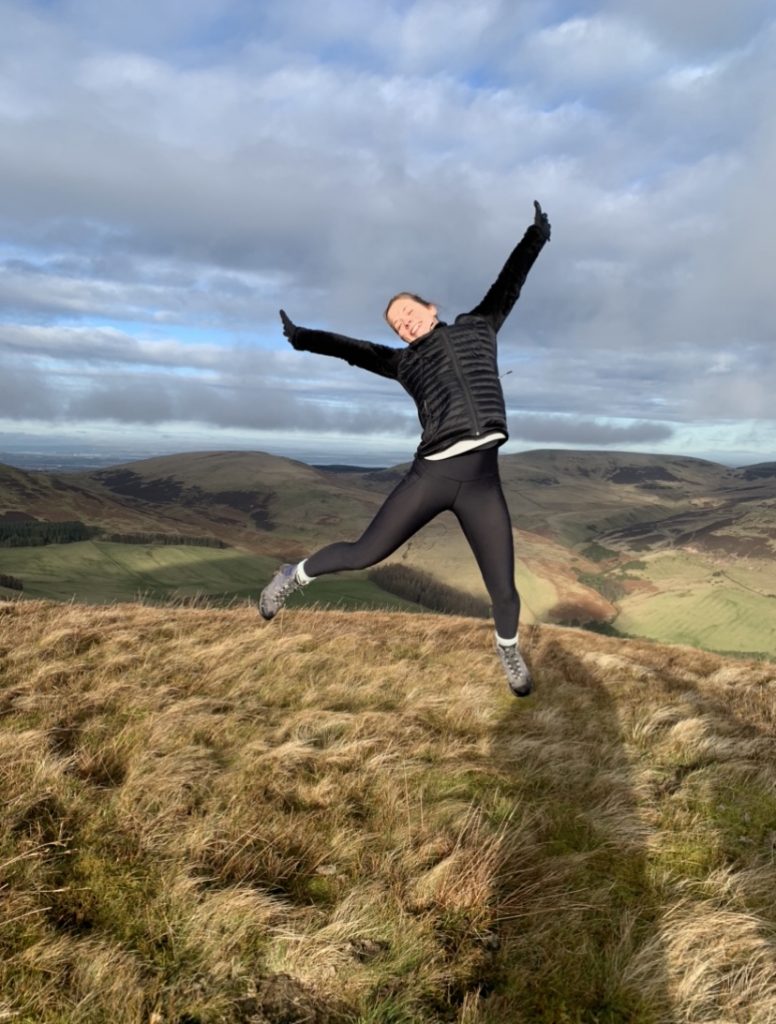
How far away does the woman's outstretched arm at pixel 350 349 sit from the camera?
5492 millimetres

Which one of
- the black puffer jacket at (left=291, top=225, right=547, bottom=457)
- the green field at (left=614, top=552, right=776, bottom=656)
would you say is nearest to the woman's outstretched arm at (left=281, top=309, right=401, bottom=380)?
the black puffer jacket at (left=291, top=225, right=547, bottom=457)

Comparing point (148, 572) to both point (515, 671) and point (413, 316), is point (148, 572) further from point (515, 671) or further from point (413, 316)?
point (413, 316)

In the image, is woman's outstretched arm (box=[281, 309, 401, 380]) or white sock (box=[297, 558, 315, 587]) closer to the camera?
woman's outstretched arm (box=[281, 309, 401, 380])

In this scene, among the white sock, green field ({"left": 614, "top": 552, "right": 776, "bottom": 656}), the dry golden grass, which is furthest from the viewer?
green field ({"left": 614, "top": 552, "right": 776, "bottom": 656})

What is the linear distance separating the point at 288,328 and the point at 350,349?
2.72 feet

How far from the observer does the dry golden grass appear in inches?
87.4

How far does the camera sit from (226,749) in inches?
161

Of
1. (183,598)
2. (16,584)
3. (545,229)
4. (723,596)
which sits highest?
(545,229)

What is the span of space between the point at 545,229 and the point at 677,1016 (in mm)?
5958

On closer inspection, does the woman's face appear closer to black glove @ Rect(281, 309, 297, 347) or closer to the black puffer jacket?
the black puffer jacket

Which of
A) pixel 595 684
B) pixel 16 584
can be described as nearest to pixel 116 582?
pixel 16 584

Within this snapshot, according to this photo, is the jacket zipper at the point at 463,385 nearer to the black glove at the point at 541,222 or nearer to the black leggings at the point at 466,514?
the black leggings at the point at 466,514

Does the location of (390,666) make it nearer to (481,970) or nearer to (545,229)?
(481,970)

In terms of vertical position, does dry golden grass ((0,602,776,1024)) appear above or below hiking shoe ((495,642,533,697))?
below
